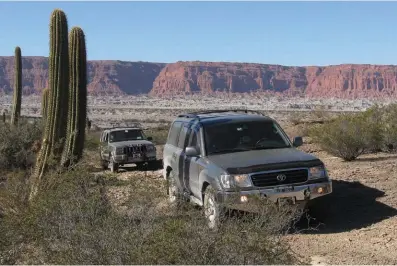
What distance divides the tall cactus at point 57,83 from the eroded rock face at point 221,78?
479ft

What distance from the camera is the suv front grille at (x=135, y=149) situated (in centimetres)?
1920

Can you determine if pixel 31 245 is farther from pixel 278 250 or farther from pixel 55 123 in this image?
pixel 55 123

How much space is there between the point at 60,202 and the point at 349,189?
Answer: 5.90 meters

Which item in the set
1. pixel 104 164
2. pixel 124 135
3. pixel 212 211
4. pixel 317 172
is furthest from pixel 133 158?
pixel 212 211

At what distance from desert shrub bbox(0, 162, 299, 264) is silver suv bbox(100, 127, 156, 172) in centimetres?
1171

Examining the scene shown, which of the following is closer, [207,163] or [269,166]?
[269,166]

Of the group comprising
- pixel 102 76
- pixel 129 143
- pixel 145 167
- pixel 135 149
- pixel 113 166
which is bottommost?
pixel 145 167

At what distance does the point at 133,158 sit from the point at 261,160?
1162cm

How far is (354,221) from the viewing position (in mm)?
8570

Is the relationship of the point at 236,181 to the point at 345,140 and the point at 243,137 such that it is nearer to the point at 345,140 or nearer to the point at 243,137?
the point at 243,137

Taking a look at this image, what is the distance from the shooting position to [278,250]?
4.77 m

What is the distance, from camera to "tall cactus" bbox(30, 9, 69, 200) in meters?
14.7

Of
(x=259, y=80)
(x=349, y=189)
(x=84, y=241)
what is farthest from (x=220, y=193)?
(x=259, y=80)

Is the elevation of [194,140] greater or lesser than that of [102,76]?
lesser
